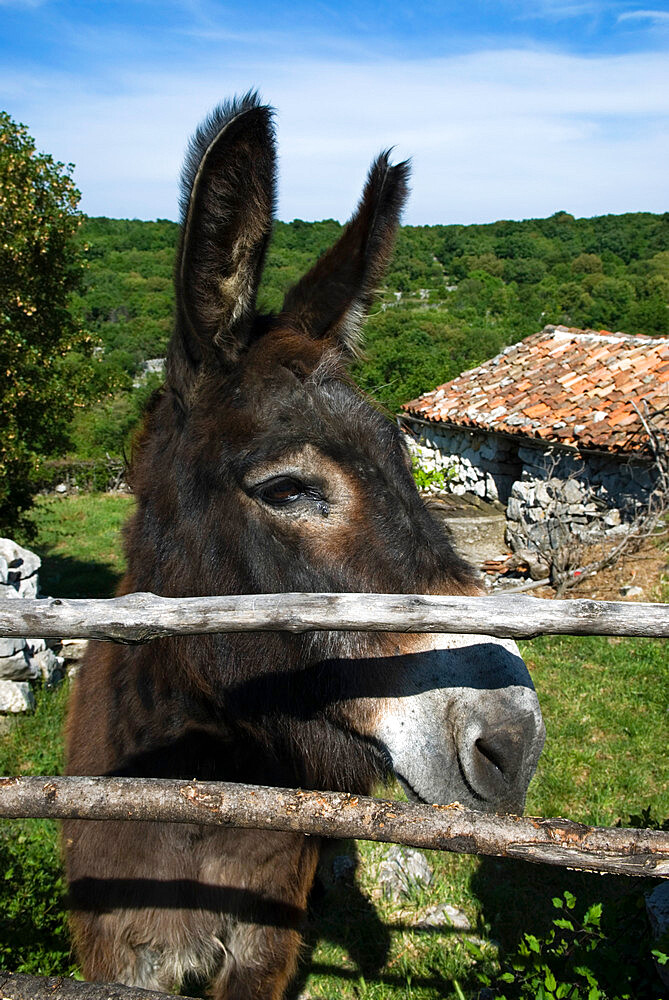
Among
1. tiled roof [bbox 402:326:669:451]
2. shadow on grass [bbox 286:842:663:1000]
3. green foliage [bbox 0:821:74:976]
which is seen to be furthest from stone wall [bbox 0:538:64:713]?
tiled roof [bbox 402:326:669:451]

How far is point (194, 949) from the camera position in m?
2.30

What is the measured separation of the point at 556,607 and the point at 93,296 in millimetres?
23365

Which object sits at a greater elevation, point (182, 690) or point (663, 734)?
point (182, 690)

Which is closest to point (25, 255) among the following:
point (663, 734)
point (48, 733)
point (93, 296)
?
point (48, 733)

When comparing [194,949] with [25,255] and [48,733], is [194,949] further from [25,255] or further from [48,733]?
[25,255]

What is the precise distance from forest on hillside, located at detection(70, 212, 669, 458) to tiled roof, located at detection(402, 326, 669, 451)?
1807mm

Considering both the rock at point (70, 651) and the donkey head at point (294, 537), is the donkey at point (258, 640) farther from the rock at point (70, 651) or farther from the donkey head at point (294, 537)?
the rock at point (70, 651)

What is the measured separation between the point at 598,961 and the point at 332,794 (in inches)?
63.3

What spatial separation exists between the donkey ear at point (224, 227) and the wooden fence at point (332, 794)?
0.82 meters

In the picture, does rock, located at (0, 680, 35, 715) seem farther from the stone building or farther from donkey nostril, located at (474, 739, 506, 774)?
the stone building

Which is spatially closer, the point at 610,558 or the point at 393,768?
the point at 393,768

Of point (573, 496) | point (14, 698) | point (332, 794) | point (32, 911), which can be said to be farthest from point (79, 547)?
point (332, 794)

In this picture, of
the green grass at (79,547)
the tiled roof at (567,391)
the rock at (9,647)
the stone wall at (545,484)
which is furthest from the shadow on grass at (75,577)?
the tiled roof at (567,391)

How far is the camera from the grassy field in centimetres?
263
